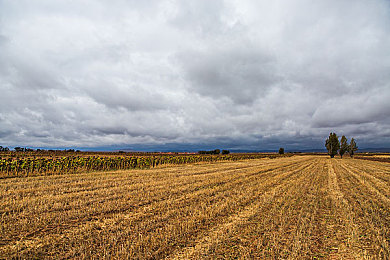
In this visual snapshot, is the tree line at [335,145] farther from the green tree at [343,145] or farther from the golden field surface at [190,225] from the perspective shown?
the golden field surface at [190,225]

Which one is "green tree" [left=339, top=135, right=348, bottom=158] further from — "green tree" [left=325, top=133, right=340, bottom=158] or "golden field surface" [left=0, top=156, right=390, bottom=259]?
"golden field surface" [left=0, top=156, right=390, bottom=259]

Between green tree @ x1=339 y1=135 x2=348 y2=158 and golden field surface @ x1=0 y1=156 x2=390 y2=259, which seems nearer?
golden field surface @ x1=0 y1=156 x2=390 y2=259

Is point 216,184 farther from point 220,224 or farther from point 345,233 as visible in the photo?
point 345,233

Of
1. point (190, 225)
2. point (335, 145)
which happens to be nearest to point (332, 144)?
point (335, 145)

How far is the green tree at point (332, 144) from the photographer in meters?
102

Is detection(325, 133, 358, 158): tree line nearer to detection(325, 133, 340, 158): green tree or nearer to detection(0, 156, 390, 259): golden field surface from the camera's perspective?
detection(325, 133, 340, 158): green tree

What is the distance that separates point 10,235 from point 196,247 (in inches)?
229

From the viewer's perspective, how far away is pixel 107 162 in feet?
88.0

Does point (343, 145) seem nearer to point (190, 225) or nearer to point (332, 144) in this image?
point (332, 144)

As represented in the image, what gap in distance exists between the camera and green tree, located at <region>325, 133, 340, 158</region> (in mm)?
102488

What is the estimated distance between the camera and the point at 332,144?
104m

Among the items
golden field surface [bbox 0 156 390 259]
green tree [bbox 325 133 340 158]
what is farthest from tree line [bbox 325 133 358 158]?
golden field surface [bbox 0 156 390 259]

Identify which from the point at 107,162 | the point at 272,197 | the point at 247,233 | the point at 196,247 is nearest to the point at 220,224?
the point at 247,233

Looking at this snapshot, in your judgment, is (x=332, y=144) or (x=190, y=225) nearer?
(x=190, y=225)
